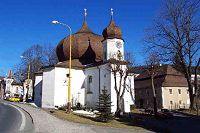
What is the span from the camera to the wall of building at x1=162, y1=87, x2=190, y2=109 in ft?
193

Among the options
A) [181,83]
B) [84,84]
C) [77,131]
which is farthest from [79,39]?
[77,131]

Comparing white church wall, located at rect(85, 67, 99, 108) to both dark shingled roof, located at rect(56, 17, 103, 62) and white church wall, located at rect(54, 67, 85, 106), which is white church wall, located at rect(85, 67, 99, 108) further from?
dark shingled roof, located at rect(56, 17, 103, 62)

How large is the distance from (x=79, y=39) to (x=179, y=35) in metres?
17.4

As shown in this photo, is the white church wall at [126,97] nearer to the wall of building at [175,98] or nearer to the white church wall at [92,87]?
the white church wall at [92,87]

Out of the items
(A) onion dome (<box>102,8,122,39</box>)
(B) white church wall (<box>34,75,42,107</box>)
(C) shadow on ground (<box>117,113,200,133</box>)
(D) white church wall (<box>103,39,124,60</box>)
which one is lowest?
(C) shadow on ground (<box>117,113,200,133</box>)

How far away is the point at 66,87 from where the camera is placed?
46.5 metres

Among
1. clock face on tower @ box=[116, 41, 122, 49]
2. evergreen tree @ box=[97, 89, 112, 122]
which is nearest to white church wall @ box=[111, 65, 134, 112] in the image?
clock face on tower @ box=[116, 41, 122, 49]

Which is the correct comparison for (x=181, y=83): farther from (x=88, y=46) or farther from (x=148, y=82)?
(x=88, y=46)

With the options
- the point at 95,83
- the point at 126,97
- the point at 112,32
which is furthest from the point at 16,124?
the point at 112,32

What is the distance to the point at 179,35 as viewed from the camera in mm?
43688

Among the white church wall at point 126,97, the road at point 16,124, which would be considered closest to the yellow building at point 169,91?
the white church wall at point 126,97

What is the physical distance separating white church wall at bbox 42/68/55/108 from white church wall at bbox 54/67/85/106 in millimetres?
591

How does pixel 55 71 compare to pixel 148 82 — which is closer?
pixel 55 71

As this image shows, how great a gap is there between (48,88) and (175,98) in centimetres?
2688
